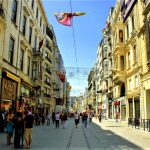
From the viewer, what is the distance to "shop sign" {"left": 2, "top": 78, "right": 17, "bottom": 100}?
2249 centimetres

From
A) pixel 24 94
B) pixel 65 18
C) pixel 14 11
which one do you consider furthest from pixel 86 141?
pixel 24 94

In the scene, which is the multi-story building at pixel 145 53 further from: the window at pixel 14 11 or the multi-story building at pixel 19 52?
the window at pixel 14 11

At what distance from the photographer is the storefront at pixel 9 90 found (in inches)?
881

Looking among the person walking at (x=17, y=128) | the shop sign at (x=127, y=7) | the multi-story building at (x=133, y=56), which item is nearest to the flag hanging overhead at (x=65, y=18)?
the person walking at (x=17, y=128)

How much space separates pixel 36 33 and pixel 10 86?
596 inches

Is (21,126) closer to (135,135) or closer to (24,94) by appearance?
(135,135)

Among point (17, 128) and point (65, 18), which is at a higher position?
point (65, 18)

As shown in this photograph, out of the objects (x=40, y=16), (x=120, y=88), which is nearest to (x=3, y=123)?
(x=40, y=16)

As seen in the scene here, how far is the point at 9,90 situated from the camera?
2423cm

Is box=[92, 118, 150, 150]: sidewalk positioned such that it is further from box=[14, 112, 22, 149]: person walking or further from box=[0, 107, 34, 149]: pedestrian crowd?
box=[14, 112, 22, 149]: person walking

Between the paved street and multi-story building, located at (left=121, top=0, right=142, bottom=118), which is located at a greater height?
multi-story building, located at (left=121, top=0, right=142, bottom=118)

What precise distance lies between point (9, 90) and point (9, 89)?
0.30ft

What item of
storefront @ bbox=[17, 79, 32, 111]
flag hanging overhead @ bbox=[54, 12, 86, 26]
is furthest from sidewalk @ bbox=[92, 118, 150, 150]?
storefront @ bbox=[17, 79, 32, 111]

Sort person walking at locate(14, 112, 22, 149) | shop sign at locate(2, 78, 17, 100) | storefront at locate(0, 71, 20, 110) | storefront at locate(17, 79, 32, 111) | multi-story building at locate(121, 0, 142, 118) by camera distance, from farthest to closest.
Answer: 1. multi-story building at locate(121, 0, 142, 118)
2. storefront at locate(17, 79, 32, 111)
3. shop sign at locate(2, 78, 17, 100)
4. storefront at locate(0, 71, 20, 110)
5. person walking at locate(14, 112, 22, 149)
